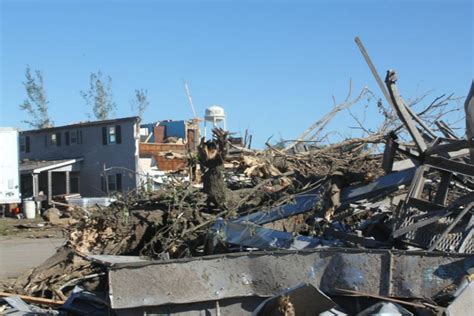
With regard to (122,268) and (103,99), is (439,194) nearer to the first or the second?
(122,268)

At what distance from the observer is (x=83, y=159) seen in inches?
1363

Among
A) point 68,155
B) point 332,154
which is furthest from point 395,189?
point 68,155

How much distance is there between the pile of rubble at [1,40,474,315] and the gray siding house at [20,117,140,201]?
76.1ft

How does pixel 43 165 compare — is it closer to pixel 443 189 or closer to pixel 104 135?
pixel 104 135

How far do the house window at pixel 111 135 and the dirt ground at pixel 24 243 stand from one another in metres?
7.23

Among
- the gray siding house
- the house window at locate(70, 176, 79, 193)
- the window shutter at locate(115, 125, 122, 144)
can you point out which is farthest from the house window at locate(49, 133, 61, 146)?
the window shutter at locate(115, 125, 122, 144)

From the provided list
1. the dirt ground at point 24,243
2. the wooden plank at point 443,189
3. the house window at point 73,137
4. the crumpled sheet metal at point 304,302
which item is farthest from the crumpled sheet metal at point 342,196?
the house window at point 73,137

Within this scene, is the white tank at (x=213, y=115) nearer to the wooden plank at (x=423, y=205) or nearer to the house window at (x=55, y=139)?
the wooden plank at (x=423, y=205)

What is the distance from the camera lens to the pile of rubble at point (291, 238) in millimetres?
4770

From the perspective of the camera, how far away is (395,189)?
20.4ft

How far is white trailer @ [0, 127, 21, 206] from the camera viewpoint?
26359 millimetres

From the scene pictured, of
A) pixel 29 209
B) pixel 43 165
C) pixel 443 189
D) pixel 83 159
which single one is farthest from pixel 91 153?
pixel 443 189

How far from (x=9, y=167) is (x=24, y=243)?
29.0ft

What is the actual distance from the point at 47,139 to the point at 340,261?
3438cm
